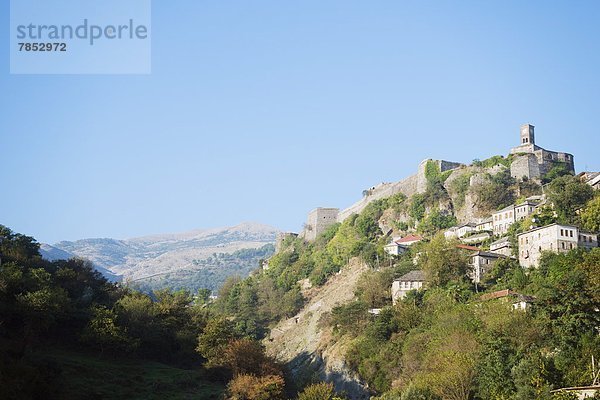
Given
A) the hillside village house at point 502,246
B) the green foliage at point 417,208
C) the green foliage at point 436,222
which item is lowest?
the hillside village house at point 502,246

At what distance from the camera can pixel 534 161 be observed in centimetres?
7694

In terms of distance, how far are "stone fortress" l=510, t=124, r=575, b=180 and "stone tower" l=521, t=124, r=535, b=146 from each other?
1668 mm

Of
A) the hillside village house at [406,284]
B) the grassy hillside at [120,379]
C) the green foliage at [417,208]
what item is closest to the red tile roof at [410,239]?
the green foliage at [417,208]

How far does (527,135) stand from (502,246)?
28.0m

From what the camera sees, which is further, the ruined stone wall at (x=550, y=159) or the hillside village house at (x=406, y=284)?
the ruined stone wall at (x=550, y=159)

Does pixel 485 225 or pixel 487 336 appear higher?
pixel 485 225

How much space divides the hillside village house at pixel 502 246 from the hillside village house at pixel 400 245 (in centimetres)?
1352

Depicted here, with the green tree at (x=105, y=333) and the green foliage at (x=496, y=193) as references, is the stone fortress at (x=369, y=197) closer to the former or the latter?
the green foliage at (x=496, y=193)

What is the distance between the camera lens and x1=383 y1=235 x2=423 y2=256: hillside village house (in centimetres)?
7569

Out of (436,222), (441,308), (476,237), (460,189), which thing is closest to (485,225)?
(476,237)

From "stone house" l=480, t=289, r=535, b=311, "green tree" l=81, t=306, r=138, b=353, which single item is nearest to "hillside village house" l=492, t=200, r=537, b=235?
"stone house" l=480, t=289, r=535, b=311

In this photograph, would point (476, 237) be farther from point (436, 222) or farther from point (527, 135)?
point (527, 135)

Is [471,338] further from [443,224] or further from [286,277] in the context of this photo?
[286,277]

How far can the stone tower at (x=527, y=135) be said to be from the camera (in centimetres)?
8419
